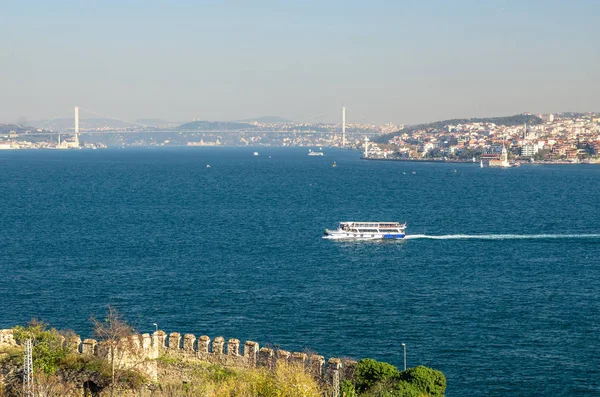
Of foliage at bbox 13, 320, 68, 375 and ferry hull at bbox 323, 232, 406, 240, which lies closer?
foliage at bbox 13, 320, 68, 375

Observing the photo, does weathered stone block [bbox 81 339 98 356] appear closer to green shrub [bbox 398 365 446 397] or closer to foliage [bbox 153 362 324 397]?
foliage [bbox 153 362 324 397]

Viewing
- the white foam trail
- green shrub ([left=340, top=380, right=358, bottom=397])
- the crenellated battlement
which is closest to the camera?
green shrub ([left=340, top=380, right=358, bottom=397])

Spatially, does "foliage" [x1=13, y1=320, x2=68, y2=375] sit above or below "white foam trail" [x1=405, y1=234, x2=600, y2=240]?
above

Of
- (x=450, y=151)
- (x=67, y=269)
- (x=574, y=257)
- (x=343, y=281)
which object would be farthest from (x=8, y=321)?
(x=450, y=151)

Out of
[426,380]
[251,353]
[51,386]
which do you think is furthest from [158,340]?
[426,380]

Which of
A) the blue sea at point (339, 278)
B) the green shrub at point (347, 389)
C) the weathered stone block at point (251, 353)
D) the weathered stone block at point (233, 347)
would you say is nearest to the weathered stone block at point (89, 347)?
the weathered stone block at point (233, 347)

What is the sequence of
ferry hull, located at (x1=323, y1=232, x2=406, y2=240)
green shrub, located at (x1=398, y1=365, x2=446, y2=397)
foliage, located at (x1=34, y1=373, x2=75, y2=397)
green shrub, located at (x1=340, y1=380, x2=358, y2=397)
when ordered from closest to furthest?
foliage, located at (x1=34, y1=373, x2=75, y2=397) → green shrub, located at (x1=340, y1=380, x2=358, y2=397) → green shrub, located at (x1=398, y1=365, x2=446, y2=397) → ferry hull, located at (x1=323, y1=232, x2=406, y2=240)

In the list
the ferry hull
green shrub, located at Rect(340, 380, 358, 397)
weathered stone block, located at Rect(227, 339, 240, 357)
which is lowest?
the ferry hull

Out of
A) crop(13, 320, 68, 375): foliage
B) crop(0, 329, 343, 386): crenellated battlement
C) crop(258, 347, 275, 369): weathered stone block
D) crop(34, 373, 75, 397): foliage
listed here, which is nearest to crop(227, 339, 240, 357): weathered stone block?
crop(0, 329, 343, 386): crenellated battlement
